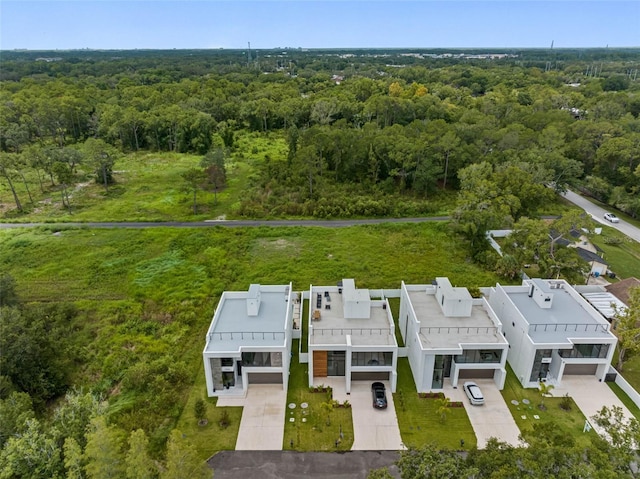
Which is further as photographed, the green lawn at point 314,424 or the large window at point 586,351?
the large window at point 586,351

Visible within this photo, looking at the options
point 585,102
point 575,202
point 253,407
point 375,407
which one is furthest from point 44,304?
point 585,102

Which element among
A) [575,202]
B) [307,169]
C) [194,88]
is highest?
[194,88]

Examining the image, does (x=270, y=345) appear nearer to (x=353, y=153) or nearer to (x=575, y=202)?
(x=353, y=153)

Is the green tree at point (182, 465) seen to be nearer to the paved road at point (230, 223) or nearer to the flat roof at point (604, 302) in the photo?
the flat roof at point (604, 302)

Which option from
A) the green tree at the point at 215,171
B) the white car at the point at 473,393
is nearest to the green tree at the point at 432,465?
the white car at the point at 473,393

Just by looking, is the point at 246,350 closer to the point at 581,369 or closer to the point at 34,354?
the point at 34,354

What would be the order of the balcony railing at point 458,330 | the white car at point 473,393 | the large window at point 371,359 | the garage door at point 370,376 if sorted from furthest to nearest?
the balcony railing at point 458,330, the garage door at point 370,376, the large window at point 371,359, the white car at point 473,393

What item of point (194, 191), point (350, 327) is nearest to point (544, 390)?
point (350, 327)
